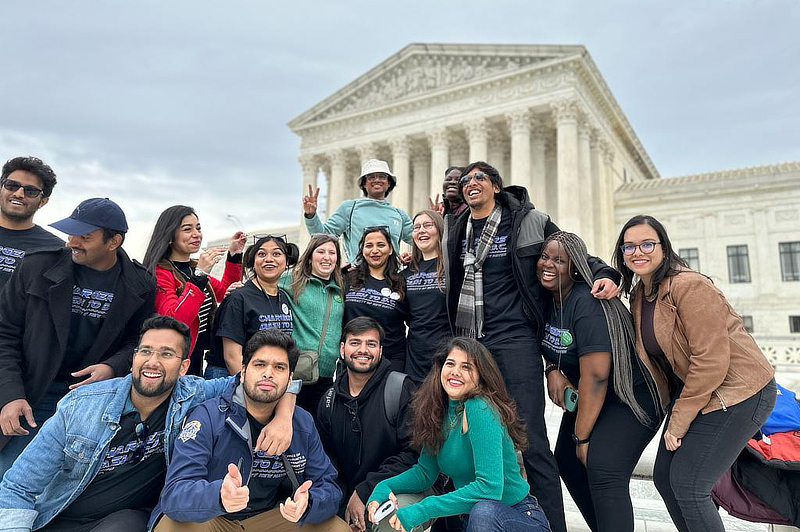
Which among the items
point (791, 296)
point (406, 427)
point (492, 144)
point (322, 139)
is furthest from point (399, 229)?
point (322, 139)

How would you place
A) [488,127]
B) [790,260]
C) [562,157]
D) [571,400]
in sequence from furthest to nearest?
[488,127] < [790,260] < [562,157] < [571,400]

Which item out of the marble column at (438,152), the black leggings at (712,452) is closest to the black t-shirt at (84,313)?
the black leggings at (712,452)

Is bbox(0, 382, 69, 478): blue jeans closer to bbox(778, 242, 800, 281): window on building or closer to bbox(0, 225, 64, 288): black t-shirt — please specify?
bbox(0, 225, 64, 288): black t-shirt

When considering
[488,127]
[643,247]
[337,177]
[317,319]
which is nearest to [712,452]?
[643,247]

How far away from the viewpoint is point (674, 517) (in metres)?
3.38

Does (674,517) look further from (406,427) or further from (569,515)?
(406,427)

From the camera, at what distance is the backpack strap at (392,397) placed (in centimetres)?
385

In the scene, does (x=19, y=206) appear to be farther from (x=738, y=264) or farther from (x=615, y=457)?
(x=738, y=264)

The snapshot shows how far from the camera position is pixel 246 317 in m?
4.24

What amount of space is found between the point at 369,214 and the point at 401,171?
25632 millimetres

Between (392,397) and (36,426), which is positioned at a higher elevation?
(392,397)

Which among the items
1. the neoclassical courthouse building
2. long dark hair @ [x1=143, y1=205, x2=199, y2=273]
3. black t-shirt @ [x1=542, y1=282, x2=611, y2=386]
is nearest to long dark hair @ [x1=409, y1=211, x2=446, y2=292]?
black t-shirt @ [x1=542, y1=282, x2=611, y2=386]

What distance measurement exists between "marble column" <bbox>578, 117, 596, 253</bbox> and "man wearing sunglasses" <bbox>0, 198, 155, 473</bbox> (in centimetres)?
2420

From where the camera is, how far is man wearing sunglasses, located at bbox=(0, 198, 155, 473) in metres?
3.55
